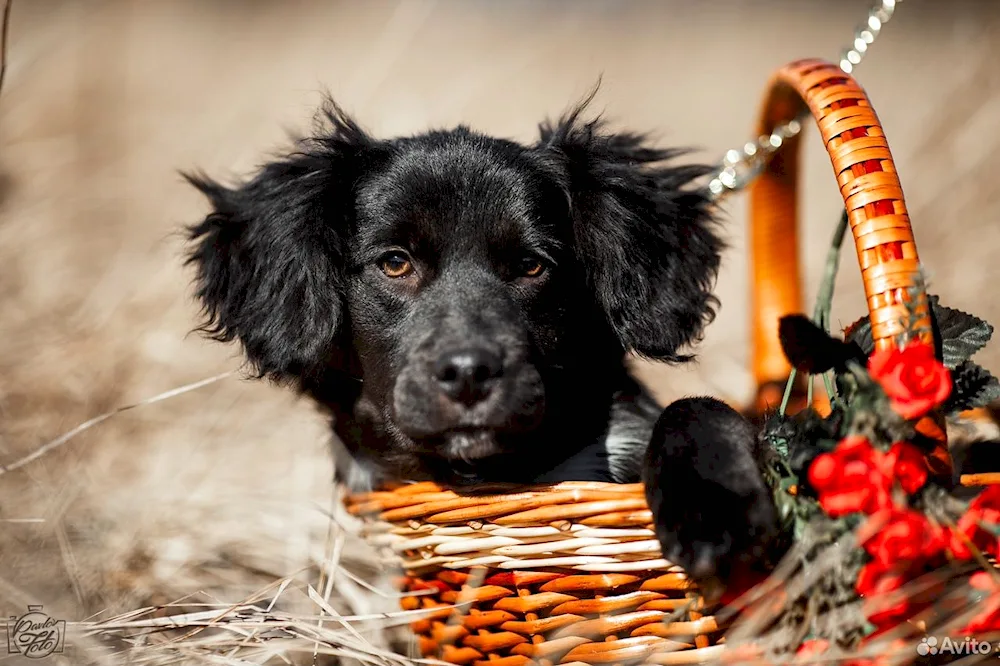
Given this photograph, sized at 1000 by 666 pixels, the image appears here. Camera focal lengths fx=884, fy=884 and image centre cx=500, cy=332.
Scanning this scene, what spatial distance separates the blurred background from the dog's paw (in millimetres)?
1319

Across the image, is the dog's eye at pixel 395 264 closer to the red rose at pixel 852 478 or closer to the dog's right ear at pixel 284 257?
the dog's right ear at pixel 284 257

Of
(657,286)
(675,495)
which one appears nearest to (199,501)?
(657,286)

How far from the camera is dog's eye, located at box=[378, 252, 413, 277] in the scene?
245 centimetres

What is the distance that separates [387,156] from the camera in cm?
259

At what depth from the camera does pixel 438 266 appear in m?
2.42

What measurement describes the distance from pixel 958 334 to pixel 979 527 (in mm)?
423

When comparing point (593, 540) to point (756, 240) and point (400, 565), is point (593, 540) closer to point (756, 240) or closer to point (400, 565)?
point (400, 565)

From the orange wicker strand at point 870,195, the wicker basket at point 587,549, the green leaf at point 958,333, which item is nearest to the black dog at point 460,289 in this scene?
the wicker basket at point 587,549

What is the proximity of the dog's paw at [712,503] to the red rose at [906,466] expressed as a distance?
0.74 feet

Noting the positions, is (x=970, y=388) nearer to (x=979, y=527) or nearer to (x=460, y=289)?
(x=979, y=527)

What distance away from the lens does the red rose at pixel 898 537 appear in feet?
4.86

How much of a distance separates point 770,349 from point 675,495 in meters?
1.60

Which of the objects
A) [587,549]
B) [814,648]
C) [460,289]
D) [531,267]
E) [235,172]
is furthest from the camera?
[235,172]

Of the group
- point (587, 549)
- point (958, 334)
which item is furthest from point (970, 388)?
point (587, 549)
